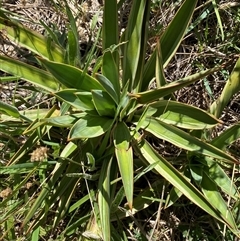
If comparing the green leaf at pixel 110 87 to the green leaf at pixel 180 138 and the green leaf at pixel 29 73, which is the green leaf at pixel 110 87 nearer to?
the green leaf at pixel 180 138

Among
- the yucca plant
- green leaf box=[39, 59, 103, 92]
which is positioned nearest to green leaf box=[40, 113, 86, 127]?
the yucca plant

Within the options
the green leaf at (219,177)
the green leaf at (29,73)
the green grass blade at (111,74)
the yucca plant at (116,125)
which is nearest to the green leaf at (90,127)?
the yucca plant at (116,125)

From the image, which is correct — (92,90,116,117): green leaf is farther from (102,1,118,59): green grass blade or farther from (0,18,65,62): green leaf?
(0,18,65,62): green leaf

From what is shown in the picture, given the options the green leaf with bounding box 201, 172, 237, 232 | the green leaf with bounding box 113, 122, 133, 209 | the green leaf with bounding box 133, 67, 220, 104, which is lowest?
the green leaf with bounding box 201, 172, 237, 232

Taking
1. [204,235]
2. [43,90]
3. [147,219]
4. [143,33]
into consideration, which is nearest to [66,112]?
[43,90]

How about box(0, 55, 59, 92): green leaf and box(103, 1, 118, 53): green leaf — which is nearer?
box(103, 1, 118, 53): green leaf

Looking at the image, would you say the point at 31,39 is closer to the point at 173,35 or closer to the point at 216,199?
→ the point at 173,35

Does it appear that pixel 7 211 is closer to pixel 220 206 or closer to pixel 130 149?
pixel 130 149

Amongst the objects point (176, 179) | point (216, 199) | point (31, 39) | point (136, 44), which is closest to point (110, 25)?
point (136, 44)
